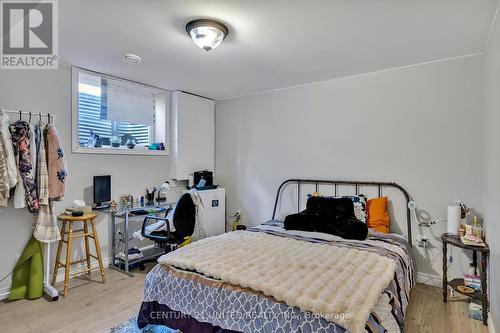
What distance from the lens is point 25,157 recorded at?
2703mm

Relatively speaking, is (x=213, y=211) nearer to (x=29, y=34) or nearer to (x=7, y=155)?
(x=7, y=155)

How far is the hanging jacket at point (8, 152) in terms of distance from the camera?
8.38 feet

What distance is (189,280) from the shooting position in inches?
79.3

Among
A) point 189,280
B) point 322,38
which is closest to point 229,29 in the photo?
point 322,38

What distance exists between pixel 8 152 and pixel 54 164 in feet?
1.29

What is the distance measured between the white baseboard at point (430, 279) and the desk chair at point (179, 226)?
2687 millimetres

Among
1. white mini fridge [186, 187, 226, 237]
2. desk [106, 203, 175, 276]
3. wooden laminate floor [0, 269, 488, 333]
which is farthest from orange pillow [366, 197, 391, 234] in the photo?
desk [106, 203, 175, 276]

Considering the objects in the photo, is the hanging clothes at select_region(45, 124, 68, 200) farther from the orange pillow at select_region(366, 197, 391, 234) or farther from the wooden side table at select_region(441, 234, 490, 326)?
the wooden side table at select_region(441, 234, 490, 326)

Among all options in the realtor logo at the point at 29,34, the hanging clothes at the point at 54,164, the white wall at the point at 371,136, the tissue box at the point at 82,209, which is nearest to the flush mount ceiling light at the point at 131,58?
the realtor logo at the point at 29,34

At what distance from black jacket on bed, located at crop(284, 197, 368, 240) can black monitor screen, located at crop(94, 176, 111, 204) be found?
2.25 m

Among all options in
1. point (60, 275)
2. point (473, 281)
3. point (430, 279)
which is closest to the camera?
point (473, 281)

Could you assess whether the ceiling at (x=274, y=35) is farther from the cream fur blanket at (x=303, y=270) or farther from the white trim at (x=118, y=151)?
the cream fur blanket at (x=303, y=270)

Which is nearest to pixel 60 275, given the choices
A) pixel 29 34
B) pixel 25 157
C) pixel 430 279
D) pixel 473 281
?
pixel 25 157

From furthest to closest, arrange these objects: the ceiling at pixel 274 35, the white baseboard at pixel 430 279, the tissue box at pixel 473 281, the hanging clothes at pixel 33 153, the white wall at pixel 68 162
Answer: the white baseboard at pixel 430 279 → the white wall at pixel 68 162 → the hanging clothes at pixel 33 153 → the tissue box at pixel 473 281 → the ceiling at pixel 274 35
